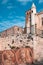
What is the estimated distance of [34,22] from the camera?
49844 millimetres

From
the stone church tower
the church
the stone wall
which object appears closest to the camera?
the stone wall

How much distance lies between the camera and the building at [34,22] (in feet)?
162

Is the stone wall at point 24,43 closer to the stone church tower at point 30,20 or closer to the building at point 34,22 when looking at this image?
the stone church tower at point 30,20

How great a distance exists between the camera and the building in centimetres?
4944

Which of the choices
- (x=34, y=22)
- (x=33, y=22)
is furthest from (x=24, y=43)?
(x=34, y=22)

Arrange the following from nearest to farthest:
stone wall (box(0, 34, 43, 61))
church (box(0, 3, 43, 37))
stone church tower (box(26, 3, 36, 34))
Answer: stone wall (box(0, 34, 43, 61))
church (box(0, 3, 43, 37))
stone church tower (box(26, 3, 36, 34))

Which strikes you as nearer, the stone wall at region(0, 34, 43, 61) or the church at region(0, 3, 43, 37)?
the stone wall at region(0, 34, 43, 61)

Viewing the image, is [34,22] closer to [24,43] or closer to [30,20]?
[30,20]

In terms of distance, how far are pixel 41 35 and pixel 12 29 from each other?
13153 millimetres

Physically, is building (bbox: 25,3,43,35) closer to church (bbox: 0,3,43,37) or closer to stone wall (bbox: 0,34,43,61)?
church (bbox: 0,3,43,37)

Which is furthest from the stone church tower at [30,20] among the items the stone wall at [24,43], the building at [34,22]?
the stone wall at [24,43]

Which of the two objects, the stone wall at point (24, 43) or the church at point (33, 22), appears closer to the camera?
the stone wall at point (24, 43)

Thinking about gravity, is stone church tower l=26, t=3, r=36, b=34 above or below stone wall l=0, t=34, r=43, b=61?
above

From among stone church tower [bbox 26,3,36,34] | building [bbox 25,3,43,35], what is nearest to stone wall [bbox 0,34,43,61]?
stone church tower [bbox 26,3,36,34]
